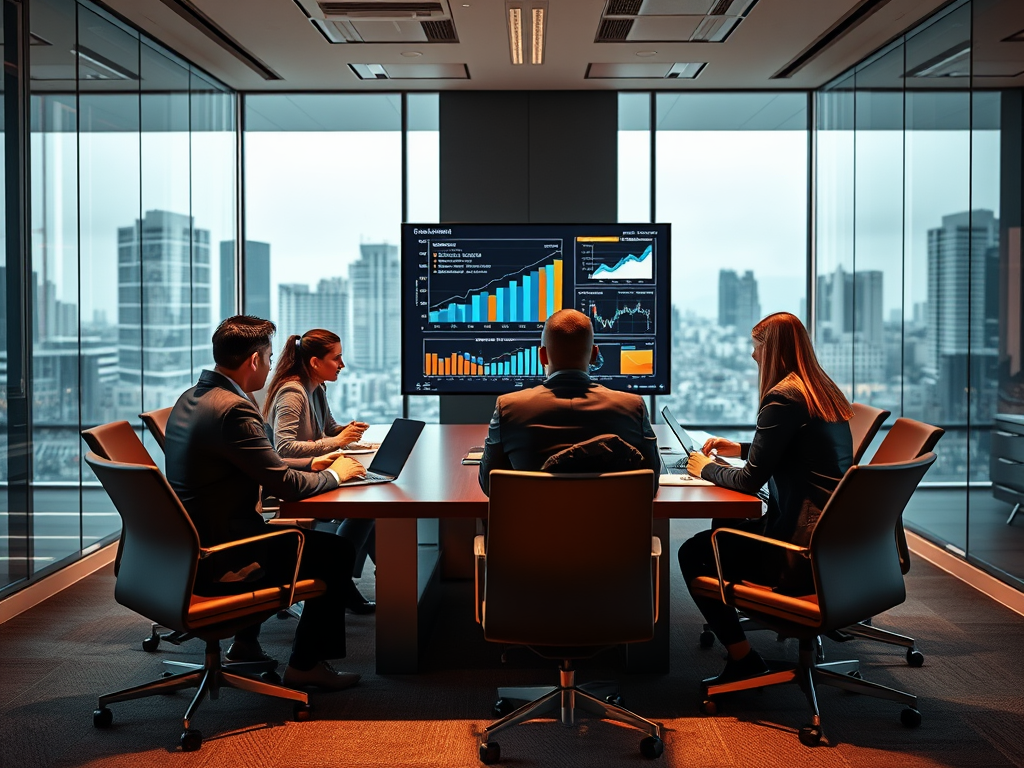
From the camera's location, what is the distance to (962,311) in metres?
5.24

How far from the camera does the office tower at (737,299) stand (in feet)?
24.8

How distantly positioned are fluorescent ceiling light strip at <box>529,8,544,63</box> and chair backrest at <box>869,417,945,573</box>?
3050mm

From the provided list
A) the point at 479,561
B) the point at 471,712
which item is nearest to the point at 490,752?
the point at 471,712

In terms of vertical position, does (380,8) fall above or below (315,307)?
above

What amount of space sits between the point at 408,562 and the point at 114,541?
9.18 feet

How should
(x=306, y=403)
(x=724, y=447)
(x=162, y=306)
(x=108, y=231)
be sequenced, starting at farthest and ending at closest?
1. (x=162, y=306)
2. (x=108, y=231)
3. (x=306, y=403)
4. (x=724, y=447)

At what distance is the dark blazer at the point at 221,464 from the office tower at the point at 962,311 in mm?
3756

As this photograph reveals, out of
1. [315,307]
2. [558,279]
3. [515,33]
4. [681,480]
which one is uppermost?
[515,33]

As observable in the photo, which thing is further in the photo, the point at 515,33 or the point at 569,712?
the point at 515,33

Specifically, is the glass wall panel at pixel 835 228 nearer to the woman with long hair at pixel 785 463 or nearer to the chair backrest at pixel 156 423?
the woman with long hair at pixel 785 463

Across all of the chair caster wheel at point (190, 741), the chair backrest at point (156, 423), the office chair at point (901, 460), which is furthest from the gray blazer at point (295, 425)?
the office chair at point (901, 460)

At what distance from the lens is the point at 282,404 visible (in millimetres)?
4297

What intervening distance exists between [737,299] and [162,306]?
14.3ft

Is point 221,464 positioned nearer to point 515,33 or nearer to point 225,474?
point 225,474
